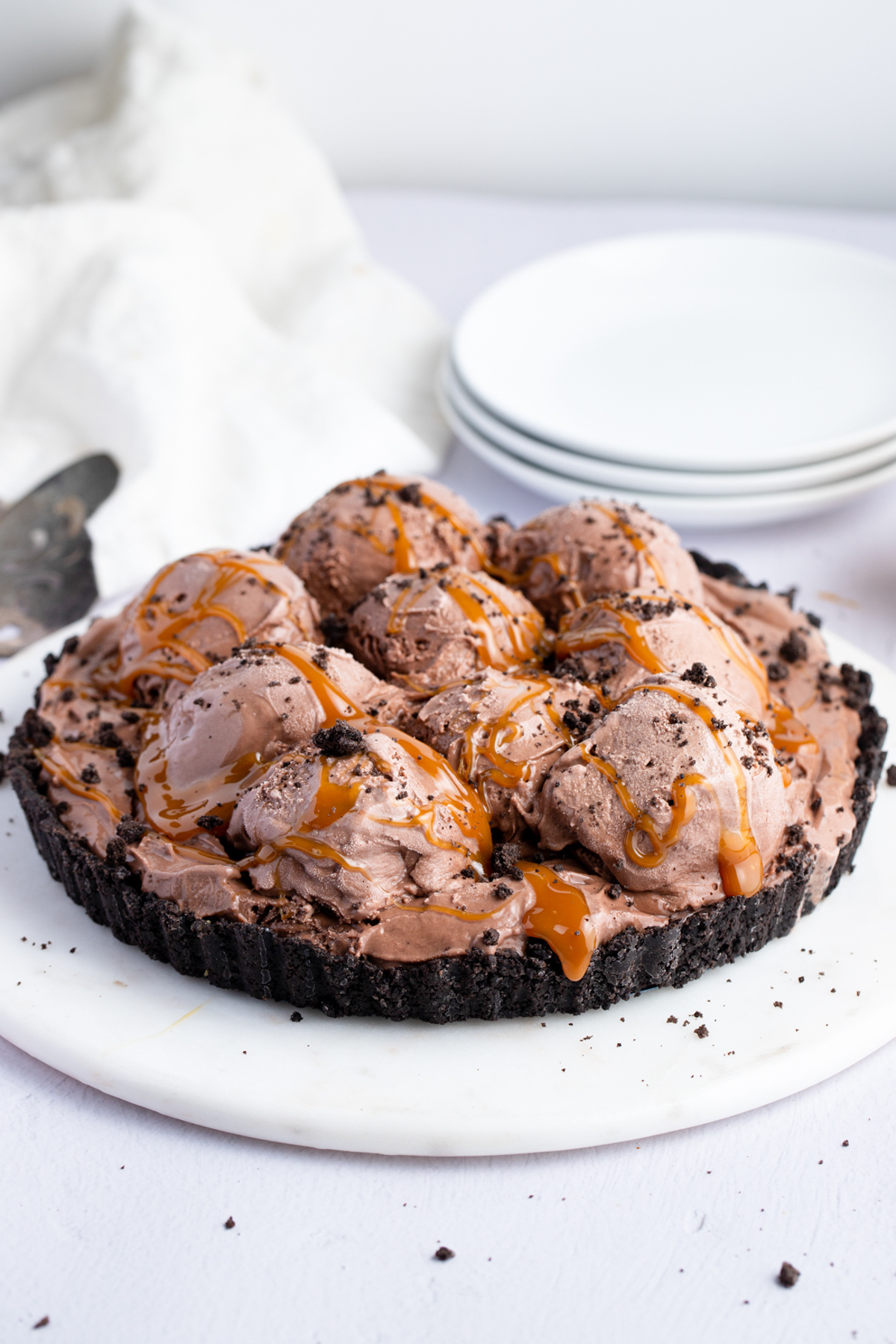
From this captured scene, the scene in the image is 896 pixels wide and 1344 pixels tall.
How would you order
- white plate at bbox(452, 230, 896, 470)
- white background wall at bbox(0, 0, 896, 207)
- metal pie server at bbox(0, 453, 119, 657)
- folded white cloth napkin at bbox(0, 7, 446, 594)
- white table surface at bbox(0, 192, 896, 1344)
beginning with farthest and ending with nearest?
1. white background wall at bbox(0, 0, 896, 207)
2. white plate at bbox(452, 230, 896, 470)
3. folded white cloth napkin at bbox(0, 7, 446, 594)
4. metal pie server at bbox(0, 453, 119, 657)
5. white table surface at bbox(0, 192, 896, 1344)

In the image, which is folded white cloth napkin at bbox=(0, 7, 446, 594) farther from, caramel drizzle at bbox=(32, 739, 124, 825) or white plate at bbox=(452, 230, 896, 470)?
caramel drizzle at bbox=(32, 739, 124, 825)

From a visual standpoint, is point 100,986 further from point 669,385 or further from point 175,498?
point 669,385

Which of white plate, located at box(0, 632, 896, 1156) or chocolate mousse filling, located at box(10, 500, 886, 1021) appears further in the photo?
chocolate mousse filling, located at box(10, 500, 886, 1021)

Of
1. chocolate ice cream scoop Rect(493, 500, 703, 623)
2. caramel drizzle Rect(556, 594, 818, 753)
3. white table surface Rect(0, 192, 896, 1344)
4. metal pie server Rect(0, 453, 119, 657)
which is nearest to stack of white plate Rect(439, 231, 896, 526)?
chocolate ice cream scoop Rect(493, 500, 703, 623)

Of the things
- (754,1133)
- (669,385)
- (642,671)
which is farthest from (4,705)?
(669,385)

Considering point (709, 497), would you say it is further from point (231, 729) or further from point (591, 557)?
point (231, 729)

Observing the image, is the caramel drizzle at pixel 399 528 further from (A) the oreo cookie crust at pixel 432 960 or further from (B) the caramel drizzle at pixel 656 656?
(A) the oreo cookie crust at pixel 432 960

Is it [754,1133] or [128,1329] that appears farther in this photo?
[754,1133]

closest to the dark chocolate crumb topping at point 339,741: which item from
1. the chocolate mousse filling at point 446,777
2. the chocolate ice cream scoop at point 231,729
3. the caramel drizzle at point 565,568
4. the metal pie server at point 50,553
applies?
Answer: the chocolate mousse filling at point 446,777
